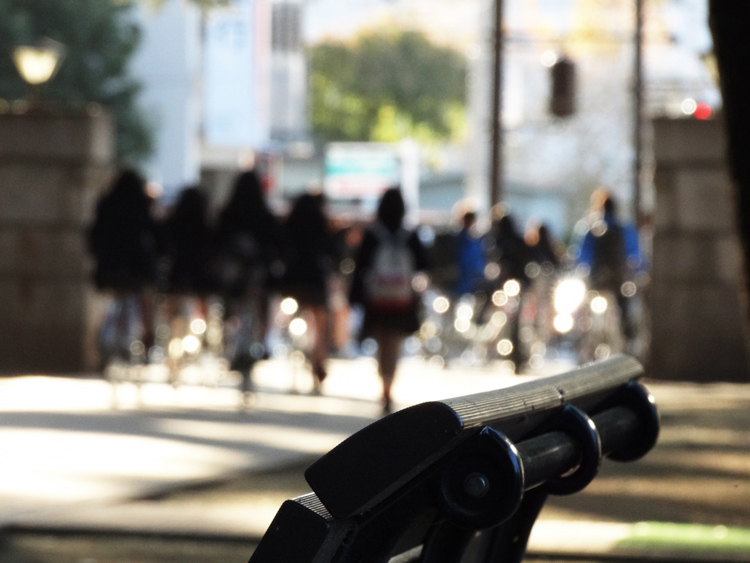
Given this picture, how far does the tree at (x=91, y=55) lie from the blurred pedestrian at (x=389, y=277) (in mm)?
31468

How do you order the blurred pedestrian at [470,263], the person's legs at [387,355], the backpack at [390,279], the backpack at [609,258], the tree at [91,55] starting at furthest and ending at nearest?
the tree at [91,55] → the blurred pedestrian at [470,263] → the backpack at [609,258] → the person's legs at [387,355] → the backpack at [390,279]

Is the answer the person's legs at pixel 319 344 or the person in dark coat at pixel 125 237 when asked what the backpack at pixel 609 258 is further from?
the person in dark coat at pixel 125 237

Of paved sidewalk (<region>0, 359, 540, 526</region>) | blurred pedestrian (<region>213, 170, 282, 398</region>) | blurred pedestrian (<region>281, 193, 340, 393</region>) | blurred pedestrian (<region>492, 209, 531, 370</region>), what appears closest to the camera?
paved sidewalk (<region>0, 359, 540, 526</region>)

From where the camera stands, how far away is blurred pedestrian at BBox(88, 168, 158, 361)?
1143 centimetres

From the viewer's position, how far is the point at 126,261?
37.7 feet

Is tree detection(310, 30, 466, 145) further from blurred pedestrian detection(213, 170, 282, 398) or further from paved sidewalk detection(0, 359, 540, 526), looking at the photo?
blurred pedestrian detection(213, 170, 282, 398)

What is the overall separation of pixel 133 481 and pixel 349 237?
12909 mm

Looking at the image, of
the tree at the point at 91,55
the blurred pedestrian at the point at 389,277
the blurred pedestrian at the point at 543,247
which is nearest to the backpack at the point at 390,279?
the blurred pedestrian at the point at 389,277

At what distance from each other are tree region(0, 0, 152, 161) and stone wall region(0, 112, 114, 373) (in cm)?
2661

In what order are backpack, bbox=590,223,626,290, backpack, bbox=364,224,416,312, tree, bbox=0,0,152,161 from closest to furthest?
backpack, bbox=364,224,416,312
backpack, bbox=590,223,626,290
tree, bbox=0,0,152,161

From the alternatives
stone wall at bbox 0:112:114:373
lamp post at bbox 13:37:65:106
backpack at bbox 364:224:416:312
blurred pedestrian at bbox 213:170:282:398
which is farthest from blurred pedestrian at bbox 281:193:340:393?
lamp post at bbox 13:37:65:106

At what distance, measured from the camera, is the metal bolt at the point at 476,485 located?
83.0 inches

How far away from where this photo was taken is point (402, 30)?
75.8 metres

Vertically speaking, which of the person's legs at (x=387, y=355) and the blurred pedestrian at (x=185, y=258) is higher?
the blurred pedestrian at (x=185, y=258)
